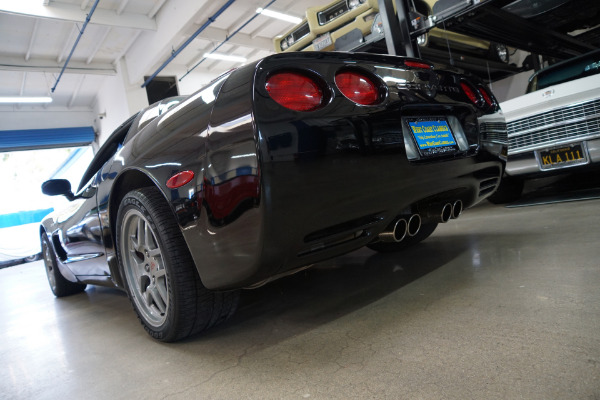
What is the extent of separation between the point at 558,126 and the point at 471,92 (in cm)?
166

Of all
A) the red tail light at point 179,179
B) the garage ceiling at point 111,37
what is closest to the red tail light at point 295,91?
the red tail light at point 179,179

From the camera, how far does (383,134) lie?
1368mm

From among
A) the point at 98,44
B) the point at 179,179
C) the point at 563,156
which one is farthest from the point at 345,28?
the point at 98,44

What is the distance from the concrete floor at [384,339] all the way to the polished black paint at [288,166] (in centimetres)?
30

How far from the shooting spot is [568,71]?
145 inches

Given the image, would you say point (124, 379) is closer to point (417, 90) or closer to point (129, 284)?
point (129, 284)

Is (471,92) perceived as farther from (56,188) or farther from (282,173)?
(56,188)

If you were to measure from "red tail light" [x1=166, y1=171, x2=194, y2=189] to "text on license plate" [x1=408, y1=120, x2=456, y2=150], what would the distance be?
32.7 inches

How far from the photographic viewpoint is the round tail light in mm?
1379

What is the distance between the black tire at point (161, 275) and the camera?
4.82 feet

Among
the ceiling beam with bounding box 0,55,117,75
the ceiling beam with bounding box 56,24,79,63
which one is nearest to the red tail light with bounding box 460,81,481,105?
the ceiling beam with bounding box 56,24,79,63

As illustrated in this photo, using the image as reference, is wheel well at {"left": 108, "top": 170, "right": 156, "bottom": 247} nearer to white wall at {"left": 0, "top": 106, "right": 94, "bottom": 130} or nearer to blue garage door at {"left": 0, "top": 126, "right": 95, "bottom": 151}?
blue garage door at {"left": 0, "top": 126, "right": 95, "bottom": 151}

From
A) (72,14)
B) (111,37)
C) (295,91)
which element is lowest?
(295,91)

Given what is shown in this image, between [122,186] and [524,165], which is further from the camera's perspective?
[524,165]
